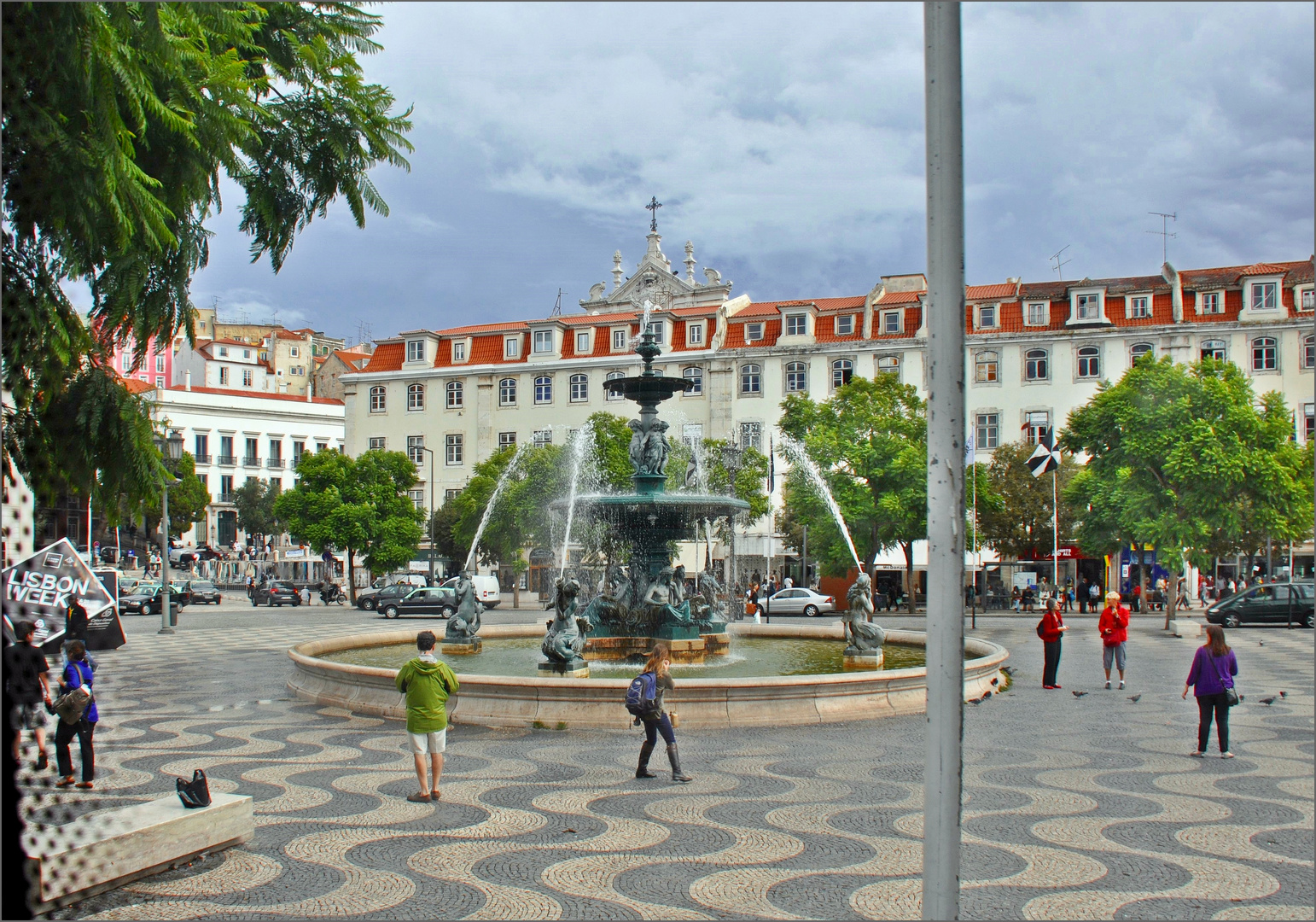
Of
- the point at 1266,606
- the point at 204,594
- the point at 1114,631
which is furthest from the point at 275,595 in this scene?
the point at 1114,631

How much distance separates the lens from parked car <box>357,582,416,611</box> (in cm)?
3866

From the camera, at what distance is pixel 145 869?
634 centimetres

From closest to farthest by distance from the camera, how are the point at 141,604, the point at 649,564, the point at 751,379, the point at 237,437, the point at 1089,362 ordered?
the point at 649,564
the point at 141,604
the point at 1089,362
the point at 751,379
the point at 237,437

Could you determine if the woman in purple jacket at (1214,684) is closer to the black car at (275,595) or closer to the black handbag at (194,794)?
the black handbag at (194,794)

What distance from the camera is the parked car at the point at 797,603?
3806 centimetres

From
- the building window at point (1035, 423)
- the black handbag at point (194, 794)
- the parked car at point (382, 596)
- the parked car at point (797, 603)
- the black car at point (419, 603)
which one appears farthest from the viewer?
the building window at point (1035, 423)

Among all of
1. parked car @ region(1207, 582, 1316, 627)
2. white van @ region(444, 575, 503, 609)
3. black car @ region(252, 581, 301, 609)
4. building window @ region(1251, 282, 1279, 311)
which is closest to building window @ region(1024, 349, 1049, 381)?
building window @ region(1251, 282, 1279, 311)

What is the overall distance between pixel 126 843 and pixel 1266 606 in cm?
3321

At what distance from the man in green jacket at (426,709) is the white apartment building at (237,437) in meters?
71.7

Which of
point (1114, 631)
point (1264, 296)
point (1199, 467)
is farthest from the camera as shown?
point (1264, 296)

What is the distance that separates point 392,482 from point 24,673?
4279 cm

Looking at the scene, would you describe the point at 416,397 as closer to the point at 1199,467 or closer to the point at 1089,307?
the point at 1089,307

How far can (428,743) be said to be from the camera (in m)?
Result: 8.50

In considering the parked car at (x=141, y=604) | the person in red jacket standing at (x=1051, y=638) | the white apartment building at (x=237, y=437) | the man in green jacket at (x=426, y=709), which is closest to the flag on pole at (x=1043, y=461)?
the person in red jacket standing at (x=1051, y=638)
